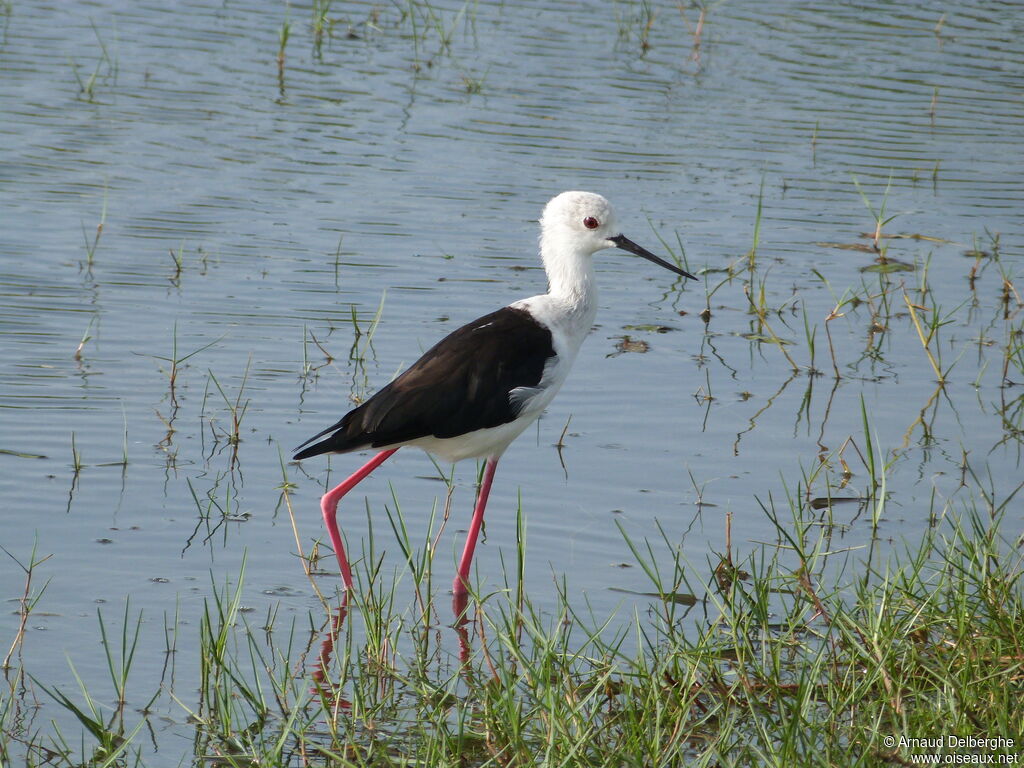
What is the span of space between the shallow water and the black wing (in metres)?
0.48

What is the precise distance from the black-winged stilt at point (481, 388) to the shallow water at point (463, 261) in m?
0.32

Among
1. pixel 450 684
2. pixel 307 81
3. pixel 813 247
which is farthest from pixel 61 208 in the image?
pixel 450 684

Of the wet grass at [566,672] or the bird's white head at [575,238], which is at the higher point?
the bird's white head at [575,238]

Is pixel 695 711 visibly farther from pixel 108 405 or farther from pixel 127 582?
pixel 108 405

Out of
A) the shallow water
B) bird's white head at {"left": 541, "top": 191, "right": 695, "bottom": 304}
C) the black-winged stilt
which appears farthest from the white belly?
bird's white head at {"left": 541, "top": 191, "right": 695, "bottom": 304}

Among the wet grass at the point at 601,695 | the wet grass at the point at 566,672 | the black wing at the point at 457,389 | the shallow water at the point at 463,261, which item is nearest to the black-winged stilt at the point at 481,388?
the black wing at the point at 457,389

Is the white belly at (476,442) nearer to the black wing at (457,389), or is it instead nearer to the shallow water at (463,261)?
the black wing at (457,389)

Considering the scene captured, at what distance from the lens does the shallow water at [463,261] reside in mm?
5414

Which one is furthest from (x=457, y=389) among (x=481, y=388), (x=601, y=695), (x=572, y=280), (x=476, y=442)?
(x=601, y=695)

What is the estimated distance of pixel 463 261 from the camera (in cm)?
826

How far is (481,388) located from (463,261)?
3.19 m

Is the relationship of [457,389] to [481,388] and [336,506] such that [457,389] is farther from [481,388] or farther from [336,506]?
[336,506]

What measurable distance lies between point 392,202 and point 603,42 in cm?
454

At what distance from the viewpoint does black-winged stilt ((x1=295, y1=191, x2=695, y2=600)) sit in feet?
16.4
